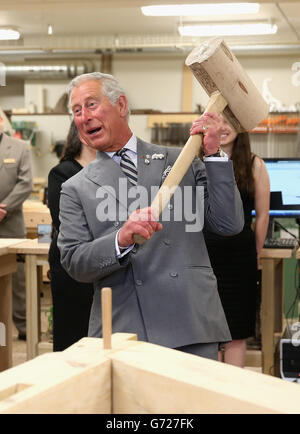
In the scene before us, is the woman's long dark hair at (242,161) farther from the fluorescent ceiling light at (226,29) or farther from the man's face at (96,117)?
the fluorescent ceiling light at (226,29)

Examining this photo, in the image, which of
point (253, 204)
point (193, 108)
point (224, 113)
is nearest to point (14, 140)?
point (253, 204)

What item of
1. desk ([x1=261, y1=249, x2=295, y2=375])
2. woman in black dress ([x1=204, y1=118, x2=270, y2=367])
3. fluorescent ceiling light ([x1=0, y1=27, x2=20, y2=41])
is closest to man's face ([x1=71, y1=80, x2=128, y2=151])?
woman in black dress ([x1=204, y1=118, x2=270, y2=367])

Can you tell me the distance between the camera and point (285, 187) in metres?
3.98

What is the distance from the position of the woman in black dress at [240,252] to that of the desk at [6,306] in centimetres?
139

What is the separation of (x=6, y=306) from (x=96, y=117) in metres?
2.40

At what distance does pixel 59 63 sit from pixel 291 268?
6701 millimetres

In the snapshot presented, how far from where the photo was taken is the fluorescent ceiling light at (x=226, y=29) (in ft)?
28.6

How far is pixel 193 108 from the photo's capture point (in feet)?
34.9

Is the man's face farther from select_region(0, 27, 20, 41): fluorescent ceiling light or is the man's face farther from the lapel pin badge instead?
select_region(0, 27, 20, 41): fluorescent ceiling light

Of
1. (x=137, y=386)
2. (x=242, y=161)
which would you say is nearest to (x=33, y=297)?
(x=242, y=161)

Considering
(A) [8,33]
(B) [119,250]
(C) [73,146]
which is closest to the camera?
(B) [119,250]

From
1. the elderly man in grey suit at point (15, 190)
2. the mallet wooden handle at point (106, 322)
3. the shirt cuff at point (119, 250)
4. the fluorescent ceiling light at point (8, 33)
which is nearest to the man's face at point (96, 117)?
the shirt cuff at point (119, 250)

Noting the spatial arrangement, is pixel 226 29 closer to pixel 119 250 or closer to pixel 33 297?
pixel 33 297
